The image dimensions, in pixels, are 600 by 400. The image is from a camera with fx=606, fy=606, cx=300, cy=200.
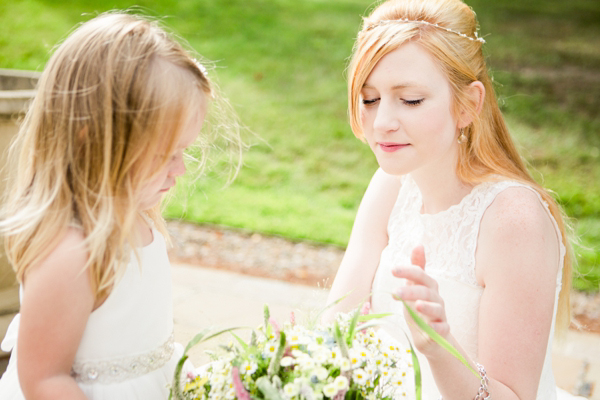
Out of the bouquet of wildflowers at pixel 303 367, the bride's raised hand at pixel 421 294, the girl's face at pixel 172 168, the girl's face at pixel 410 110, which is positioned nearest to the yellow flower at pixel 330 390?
the bouquet of wildflowers at pixel 303 367

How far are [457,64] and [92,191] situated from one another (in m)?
1.31

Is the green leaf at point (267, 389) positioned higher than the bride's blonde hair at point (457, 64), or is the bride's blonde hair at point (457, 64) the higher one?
the bride's blonde hair at point (457, 64)

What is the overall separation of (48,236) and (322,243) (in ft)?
14.4

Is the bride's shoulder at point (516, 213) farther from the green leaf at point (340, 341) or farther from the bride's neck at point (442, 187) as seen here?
the green leaf at point (340, 341)

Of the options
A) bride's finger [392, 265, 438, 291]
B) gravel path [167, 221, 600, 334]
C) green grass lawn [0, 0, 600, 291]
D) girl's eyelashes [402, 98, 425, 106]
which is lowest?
gravel path [167, 221, 600, 334]

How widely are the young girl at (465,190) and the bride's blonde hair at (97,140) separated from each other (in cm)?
78

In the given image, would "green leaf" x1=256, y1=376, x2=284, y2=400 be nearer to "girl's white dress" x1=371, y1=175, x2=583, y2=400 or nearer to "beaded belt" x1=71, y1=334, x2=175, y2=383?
"beaded belt" x1=71, y1=334, x2=175, y2=383

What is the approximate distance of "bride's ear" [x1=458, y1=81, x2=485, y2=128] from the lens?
219 cm

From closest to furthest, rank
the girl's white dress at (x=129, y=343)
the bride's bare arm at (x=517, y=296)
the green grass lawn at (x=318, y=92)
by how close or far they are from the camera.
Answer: the girl's white dress at (x=129, y=343) → the bride's bare arm at (x=517, y=296) → the green grass lawn at (x=318, y=92)

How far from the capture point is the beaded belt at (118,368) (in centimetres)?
169

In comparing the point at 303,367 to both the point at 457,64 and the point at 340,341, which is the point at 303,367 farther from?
the point at 457,64

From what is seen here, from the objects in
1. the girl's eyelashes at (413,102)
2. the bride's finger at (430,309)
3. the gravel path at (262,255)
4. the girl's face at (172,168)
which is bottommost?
the gravel path at (262,255)

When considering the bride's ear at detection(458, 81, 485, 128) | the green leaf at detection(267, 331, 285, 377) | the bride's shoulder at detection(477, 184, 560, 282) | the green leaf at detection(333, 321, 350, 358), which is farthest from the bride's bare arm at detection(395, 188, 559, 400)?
the green leaf at detection(267, 331, 285, 377)

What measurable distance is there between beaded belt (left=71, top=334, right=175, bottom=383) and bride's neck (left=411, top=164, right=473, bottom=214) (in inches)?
46.3
